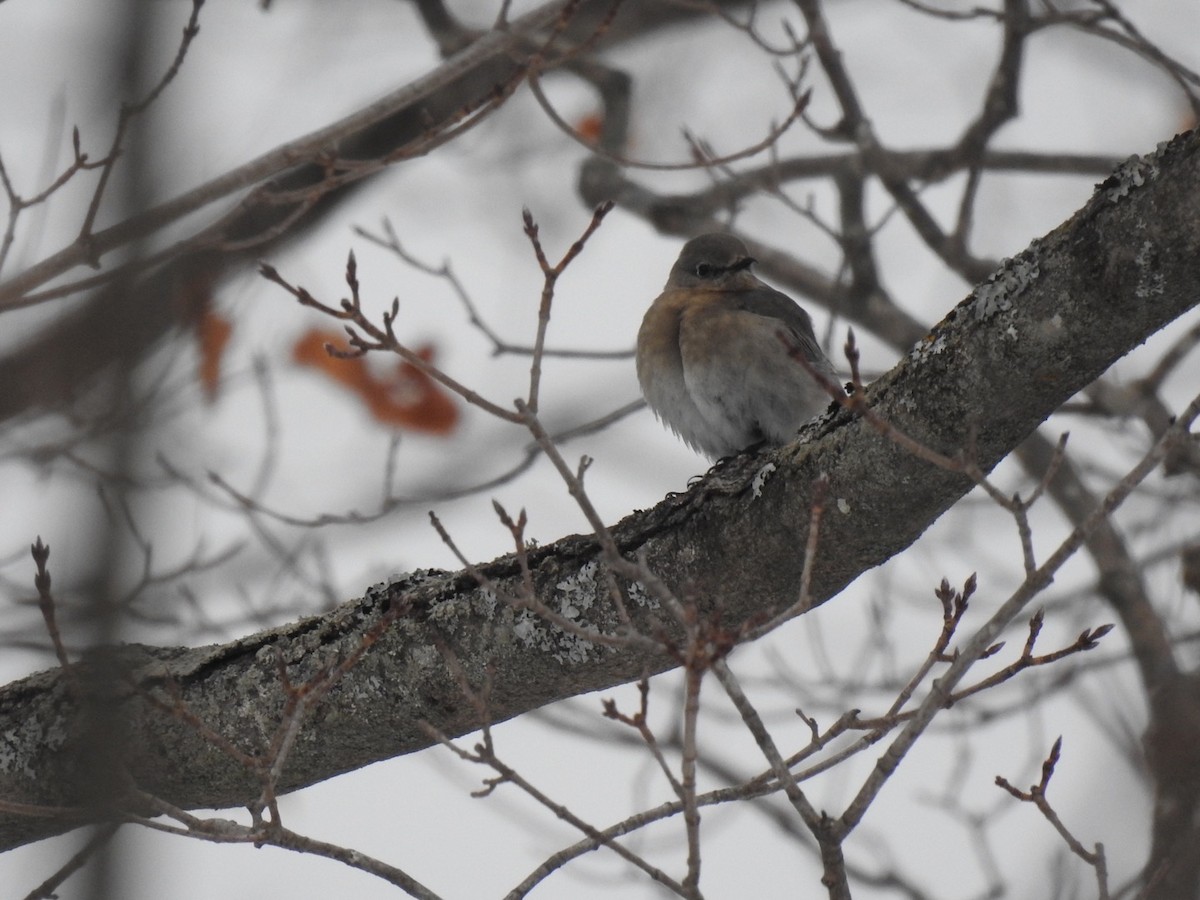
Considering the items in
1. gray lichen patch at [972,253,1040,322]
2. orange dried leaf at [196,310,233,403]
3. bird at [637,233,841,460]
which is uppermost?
orange dried leaf at [196,310,233,403]

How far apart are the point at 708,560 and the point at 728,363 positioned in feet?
8.48

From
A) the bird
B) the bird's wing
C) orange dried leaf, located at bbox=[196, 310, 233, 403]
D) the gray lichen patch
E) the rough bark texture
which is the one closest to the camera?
the rough bark texture

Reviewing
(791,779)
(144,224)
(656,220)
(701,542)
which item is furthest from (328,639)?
(656,220)

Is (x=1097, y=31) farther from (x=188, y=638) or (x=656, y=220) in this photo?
(x=188, y=638)

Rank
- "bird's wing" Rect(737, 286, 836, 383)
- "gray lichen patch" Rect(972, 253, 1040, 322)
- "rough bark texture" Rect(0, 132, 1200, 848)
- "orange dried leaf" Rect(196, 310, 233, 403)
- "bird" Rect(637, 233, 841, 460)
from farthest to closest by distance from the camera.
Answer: "orange dried leaf" Rect(196, 310, 233, 403) → "bird's wing" Rect(737, 286, 836, 383) → "bird" Rect(637, 233, 841, 460) → "gray lichen patch" Rect(972, 253, 1040, 322) → "rough bark texture" Rect(0, 132, 1200, 848)

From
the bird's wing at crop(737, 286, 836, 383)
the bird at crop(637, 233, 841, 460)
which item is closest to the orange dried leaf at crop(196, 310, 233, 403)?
the bird at crop(637, 233, 841, 460)

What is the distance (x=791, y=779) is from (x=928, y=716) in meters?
0.30

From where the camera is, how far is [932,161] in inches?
287

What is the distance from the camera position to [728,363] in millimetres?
6293

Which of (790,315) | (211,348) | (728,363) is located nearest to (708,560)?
(728,363)

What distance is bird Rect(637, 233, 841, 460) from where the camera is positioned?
6.23m

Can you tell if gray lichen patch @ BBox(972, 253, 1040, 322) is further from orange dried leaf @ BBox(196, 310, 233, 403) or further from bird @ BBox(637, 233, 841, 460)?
orange dried leaf @ BBox(196, 310, 233, 403)

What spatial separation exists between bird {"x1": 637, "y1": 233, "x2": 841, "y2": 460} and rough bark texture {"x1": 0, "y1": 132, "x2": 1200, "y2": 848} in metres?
2.09

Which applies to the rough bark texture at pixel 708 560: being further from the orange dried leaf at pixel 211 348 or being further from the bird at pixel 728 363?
the orange dried leaf at pixel 211 348
